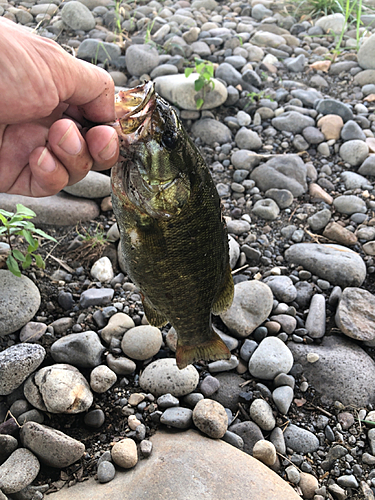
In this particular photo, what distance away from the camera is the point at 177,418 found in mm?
3016

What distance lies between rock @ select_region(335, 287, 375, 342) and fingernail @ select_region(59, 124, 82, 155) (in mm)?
2750

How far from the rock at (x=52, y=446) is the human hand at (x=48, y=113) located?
1527mm

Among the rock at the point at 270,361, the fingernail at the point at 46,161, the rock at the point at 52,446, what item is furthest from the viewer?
the rock at the point at 270,361

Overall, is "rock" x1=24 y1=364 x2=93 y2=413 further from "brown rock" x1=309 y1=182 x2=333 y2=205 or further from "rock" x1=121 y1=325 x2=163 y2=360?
"brown rock" x1=309 y1=182 x2=333 y2=205

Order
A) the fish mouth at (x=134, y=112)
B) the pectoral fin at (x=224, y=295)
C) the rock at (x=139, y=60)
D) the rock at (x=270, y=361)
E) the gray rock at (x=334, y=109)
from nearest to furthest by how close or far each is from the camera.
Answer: the fish mouth at (x=134, y=112)
the pectoral fin at (x=224, y=295)
the rock at (x=270, y=361)
the gray rock at (x=334, y=109)
the rock at (x=139, y=60)

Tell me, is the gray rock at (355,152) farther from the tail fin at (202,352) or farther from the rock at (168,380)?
the tail fin at (202,352)

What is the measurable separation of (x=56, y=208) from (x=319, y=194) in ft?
9.24

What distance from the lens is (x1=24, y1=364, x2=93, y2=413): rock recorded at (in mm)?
2947

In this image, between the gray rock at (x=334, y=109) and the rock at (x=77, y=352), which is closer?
the rock at (x=77, y=352)

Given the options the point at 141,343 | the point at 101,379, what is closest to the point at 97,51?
the point at 141,343

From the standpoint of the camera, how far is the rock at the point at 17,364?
9.84ft

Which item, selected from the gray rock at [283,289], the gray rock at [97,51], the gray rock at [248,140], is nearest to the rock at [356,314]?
the gray rock at [283,289]

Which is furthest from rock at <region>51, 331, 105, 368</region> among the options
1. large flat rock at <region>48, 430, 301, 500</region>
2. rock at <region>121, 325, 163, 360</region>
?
large flat rock at <region>48, 430, 301, 500</region>

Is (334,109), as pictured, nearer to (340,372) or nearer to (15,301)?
(340,372)
